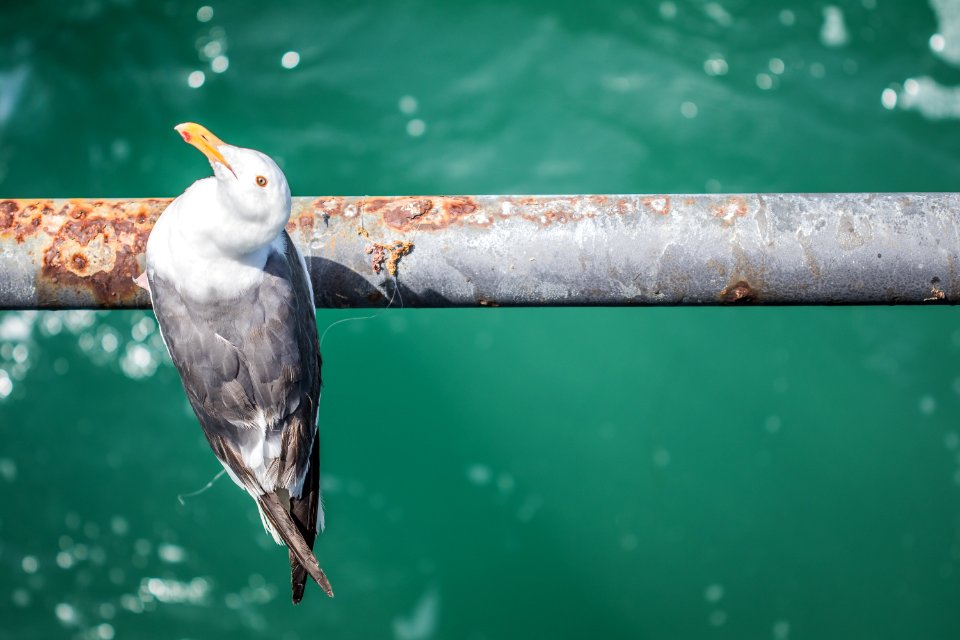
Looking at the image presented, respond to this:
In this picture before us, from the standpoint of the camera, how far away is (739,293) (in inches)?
47.2

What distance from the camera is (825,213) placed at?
1170 mm

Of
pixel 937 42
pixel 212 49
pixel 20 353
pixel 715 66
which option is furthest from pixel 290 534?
pixel 937 42

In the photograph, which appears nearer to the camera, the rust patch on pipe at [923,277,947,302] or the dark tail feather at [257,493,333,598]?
the rust patch on pipe at [923,277,947,302]

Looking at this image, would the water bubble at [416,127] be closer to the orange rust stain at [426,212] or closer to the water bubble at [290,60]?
the water bubble at [290,60]

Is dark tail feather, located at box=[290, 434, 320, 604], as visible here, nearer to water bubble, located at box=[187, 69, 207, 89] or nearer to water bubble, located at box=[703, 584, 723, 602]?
water bubble, located at box=[703, 584, 723, 602]

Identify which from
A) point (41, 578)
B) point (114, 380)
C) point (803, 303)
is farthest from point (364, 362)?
point (803, 303)

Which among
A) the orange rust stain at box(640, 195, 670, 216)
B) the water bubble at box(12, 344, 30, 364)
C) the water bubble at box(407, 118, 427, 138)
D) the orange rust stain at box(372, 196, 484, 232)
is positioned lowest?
the water bubble at box(12, 344, 30, 364)

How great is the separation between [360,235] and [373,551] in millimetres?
2347

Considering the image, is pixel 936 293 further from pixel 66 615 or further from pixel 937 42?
pixel 66 615

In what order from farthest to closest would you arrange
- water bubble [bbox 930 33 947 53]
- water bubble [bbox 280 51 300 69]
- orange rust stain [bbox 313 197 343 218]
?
water bubble [bbox 280 51 300 69] < water bubble [bbox 930 33 947 53] < orange rust stain [bbox 313 197 343 218]

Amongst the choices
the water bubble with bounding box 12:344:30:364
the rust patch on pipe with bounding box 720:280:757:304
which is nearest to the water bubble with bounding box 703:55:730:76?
the rust patch on pipe with bounding box 720:280:757:304

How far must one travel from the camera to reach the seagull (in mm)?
1214

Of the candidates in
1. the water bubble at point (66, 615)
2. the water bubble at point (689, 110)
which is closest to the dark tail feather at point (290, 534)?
the water bubble at point (66, 615)

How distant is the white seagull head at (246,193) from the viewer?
1188 mm
